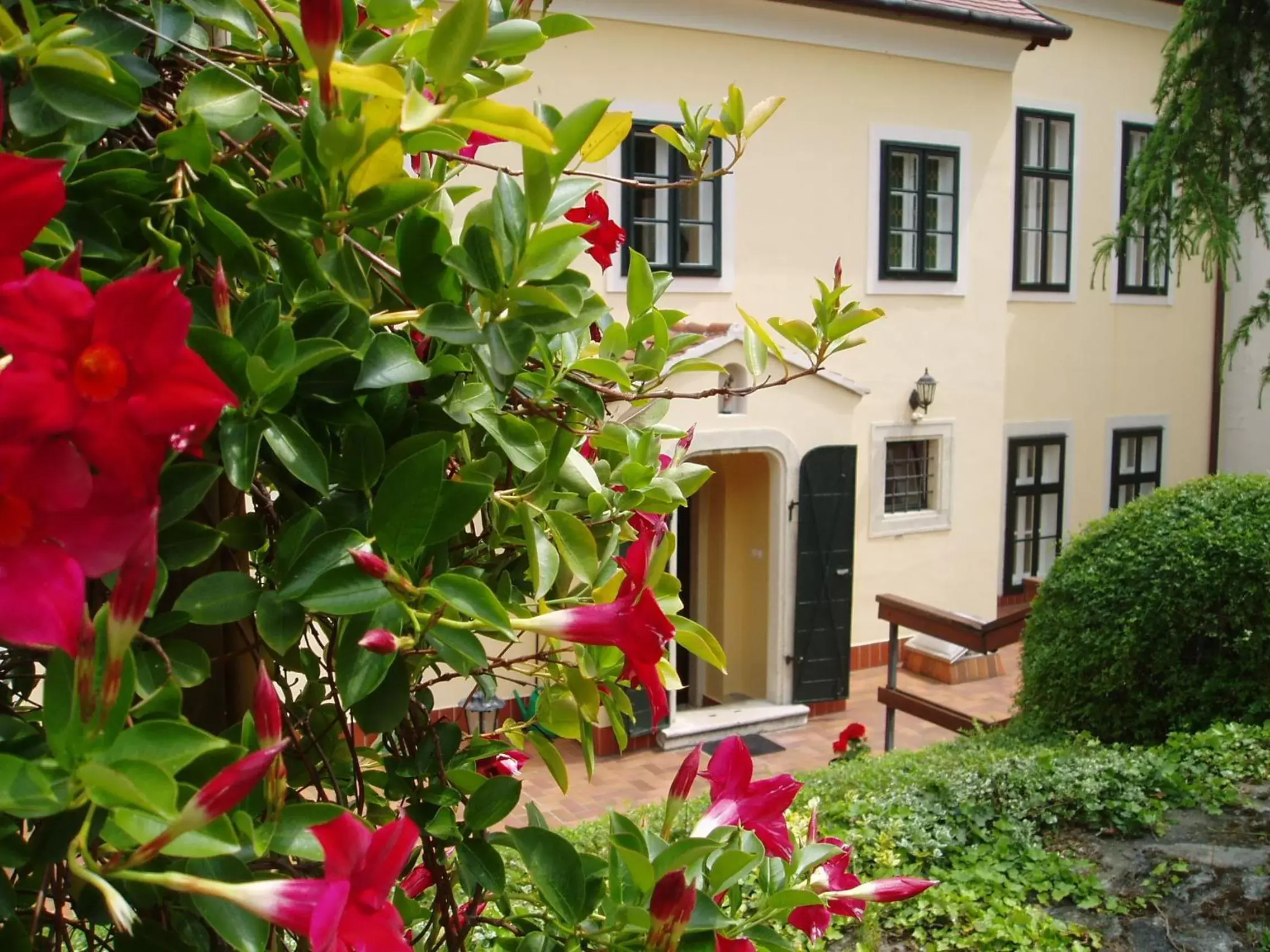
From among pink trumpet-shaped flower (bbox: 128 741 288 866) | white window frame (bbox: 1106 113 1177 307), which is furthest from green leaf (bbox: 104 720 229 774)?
white window frame (bbox: 1106 113 1177 307)

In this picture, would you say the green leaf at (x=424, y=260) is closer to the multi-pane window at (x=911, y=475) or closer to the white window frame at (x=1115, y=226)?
the multi-pane window at (x=911, y=475)

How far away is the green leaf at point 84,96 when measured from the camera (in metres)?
0.70

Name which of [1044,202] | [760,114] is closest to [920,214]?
[1044,202]

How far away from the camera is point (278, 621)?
74 centimetres

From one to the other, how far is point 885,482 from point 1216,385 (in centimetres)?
515

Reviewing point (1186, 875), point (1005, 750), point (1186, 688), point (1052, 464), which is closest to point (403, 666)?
point (1186, 875)

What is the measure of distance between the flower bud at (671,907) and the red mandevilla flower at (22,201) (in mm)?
551

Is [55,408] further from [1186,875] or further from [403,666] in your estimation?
[1186,875]

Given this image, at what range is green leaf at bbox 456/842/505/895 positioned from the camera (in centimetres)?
95

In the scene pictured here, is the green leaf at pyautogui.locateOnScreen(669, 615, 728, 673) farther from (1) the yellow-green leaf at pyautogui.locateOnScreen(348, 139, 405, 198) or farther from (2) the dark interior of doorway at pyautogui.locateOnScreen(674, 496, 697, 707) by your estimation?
(2) the dark interior of doorway at pyautogui.locateOnScreen(674, 496, 697, 707)

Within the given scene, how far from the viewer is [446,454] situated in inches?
28.5

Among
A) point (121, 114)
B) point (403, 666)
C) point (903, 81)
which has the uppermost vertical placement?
point (903, 81)

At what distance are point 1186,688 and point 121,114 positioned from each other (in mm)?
5550

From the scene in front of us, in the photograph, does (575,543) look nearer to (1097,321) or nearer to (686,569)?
(686,569)
